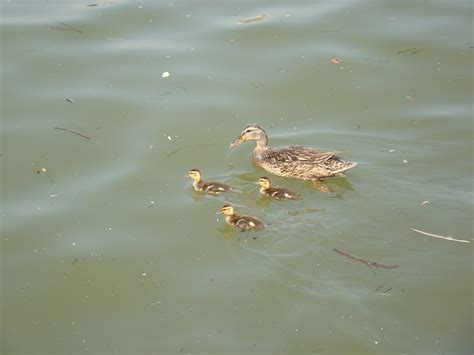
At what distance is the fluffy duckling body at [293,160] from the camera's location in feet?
21.7

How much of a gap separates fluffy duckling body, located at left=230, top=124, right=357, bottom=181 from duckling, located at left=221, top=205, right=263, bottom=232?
3.41ft

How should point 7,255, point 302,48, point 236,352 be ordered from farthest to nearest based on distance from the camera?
point 302,48
point 7,255
point 236,352

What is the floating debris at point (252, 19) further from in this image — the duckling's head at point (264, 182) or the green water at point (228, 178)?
the duckling's head at point (264, 182)

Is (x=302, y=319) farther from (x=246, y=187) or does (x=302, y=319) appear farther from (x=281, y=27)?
(x=281, y=27)

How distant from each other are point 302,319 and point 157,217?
1846 millimetres

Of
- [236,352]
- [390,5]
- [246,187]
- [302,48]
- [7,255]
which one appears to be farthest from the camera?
[390,5]

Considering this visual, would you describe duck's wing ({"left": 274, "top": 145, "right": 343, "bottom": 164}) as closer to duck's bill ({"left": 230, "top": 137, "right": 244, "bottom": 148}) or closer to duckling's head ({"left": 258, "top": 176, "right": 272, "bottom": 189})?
duck's bill ({"left": 230, "top": 137, "right": 244, "bottom": 148})

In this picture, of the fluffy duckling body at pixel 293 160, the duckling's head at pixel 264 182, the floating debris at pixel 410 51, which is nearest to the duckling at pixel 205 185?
the duckling's head at pixel 264 182

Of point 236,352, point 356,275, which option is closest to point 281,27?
point 356,275

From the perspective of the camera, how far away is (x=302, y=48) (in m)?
8.97

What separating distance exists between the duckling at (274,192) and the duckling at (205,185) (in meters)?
0.38

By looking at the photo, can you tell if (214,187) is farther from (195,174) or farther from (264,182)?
(264,182)

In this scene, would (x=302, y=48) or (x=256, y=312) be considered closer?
(x=256, y=312)

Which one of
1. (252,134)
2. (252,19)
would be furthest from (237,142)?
(252,19)
